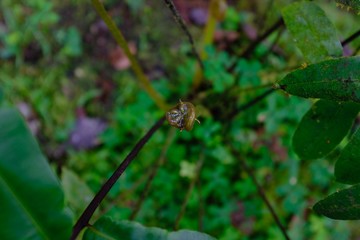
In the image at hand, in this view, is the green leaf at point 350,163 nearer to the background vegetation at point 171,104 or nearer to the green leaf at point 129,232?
the green leaf at point 129,232

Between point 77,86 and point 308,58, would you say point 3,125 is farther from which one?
point 77,86

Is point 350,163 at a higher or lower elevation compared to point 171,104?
higher

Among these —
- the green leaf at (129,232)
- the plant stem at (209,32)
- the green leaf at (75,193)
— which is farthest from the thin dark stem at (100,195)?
the plant stem at (209,32)

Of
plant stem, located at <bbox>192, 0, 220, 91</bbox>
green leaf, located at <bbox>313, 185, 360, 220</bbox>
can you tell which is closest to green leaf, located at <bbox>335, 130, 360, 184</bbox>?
green leaf, located at <bbox>313, 185, 360, 220</bbox>

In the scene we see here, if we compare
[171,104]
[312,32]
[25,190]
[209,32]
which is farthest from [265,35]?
[25,190]

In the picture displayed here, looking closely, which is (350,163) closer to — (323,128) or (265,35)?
(323,128)

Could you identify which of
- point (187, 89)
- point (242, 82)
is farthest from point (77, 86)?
point (242, 82)

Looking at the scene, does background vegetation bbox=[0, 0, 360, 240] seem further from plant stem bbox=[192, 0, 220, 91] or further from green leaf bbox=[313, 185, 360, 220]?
green leaf bbox=[313, 185, 360, 220]
